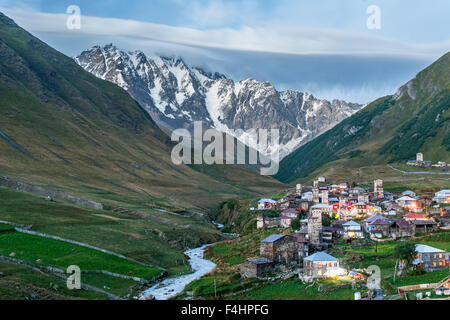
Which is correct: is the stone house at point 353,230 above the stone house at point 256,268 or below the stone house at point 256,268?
above

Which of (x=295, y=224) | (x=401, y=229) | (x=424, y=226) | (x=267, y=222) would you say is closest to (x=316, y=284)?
A: (x=401, y=229)

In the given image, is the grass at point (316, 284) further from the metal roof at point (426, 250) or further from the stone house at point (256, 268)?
the metal roof at point (426, 250)

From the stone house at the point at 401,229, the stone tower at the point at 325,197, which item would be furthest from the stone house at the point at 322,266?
the stone tower at the point at 325,197

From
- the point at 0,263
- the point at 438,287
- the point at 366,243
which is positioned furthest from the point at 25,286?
the point at 366,243

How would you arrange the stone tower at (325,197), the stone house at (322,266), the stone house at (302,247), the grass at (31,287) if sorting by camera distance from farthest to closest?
the stone tower at (325,197)
the stone house at (302,247)
the stone house at (322,266)
the grass at (31,287)

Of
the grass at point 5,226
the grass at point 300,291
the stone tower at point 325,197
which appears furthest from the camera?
the stone tower at point 325,197

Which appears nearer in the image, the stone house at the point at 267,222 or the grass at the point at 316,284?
the grass at the point at 316,284
